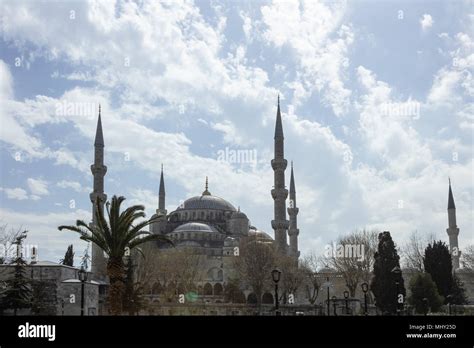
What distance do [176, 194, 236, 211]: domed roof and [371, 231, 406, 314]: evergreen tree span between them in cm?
4722

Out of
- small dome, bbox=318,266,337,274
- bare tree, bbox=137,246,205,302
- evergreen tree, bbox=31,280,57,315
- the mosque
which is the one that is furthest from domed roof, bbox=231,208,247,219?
evergreen tree, bbox=31,280,57,315

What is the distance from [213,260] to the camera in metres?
72.9

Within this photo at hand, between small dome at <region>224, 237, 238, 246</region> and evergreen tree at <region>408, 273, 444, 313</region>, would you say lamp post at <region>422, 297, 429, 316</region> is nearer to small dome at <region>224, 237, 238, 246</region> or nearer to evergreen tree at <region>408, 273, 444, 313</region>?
evergreen tree at <region>408, 273, 444, 313</region>

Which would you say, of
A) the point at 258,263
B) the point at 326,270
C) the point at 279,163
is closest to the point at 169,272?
the point at 258,263

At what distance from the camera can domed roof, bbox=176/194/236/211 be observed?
290 feet

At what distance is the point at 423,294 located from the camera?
39438 mm

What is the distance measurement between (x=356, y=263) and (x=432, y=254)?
25.0 feet

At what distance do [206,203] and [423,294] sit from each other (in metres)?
52.3

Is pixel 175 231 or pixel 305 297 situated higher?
pixel 175 231
